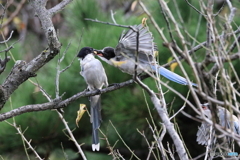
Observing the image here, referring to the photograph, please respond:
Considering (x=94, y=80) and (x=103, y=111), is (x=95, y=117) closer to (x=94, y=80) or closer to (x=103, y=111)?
(x=94, y=80)

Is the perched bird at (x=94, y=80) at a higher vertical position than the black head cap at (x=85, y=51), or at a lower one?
lower

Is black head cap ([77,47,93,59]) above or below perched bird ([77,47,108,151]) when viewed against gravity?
above

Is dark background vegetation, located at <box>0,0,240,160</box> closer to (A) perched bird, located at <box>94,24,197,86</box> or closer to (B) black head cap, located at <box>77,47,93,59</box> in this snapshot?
(B) black head cap, located at <box>77,47,93,59</box>

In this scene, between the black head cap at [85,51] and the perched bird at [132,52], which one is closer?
the perched bird at [132,52]

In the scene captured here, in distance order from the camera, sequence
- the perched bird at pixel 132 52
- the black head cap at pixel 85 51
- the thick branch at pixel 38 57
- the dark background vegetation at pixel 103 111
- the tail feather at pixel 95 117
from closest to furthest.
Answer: the thick branch at pixel 38 57 < the perched bird at pixel 132 52 < the tail feather at pixel 95 117 < the black head cap at pixel 85 51 < the dark background vegetation at pixel 103 111

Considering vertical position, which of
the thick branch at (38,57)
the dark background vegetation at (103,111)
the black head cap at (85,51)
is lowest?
the dark background vegetation at (103,111)

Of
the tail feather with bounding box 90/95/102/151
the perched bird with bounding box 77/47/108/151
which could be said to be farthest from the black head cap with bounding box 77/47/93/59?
the tail feather with bounding box 90/95/102/151

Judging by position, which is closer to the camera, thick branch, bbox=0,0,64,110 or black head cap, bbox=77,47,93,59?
thick branch, bbox=0,0,64,110

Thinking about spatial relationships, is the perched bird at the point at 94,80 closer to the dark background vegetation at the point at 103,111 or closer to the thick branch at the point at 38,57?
the dark background vegetation at the point at 103,111

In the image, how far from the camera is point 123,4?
5.09 meters

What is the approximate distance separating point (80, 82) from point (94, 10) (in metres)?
0.62

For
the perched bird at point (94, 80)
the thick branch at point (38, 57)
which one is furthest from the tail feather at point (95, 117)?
the thick branch at point (38, 57)

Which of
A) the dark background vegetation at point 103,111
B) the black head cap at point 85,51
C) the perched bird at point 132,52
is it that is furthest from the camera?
the dark background vegetation at point 103,111

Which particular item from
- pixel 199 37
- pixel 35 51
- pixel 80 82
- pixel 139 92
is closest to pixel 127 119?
pixel 139 92
